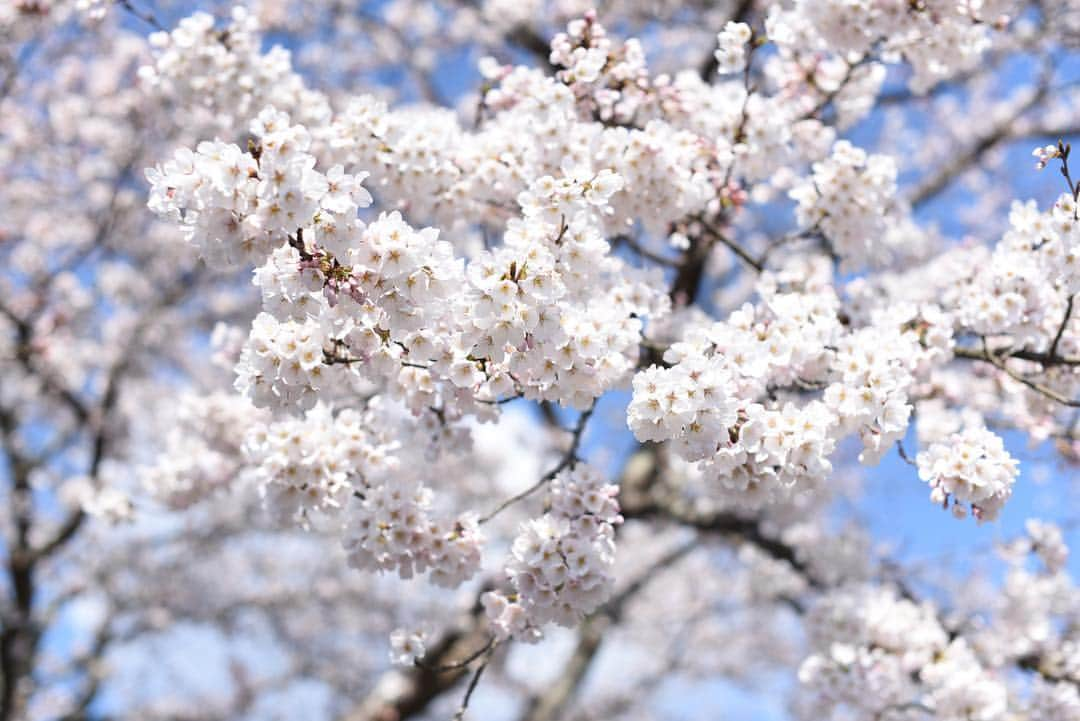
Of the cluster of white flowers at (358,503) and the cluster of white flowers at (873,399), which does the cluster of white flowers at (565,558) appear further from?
the cluster of white flowers at (873,399)

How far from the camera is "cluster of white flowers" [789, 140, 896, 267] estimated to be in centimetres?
392

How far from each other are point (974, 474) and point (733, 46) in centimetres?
218

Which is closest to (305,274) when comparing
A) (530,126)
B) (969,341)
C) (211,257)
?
(211,257)

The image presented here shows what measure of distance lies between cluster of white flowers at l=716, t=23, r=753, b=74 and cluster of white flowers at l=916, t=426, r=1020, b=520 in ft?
6.55

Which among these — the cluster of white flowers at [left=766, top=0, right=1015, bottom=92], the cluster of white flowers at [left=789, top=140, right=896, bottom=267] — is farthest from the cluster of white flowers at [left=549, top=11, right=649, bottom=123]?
the cluster of white flowers at [left=789, top=140, right=896, bottom=267]

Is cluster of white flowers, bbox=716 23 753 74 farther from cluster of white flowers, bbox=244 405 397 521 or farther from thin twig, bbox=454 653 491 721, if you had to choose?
thin twig, bbox=454 653 491 721

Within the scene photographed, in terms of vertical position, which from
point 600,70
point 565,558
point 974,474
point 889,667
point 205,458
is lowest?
point 205,458

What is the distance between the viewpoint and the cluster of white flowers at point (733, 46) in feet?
12.4

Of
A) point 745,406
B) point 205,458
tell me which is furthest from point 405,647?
point 205,458

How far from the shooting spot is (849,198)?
3982 mm

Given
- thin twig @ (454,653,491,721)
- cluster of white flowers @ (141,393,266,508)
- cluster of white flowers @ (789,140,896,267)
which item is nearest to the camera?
thin twig @ (454,653,491,721)

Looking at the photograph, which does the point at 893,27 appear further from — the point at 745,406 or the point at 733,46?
the point at 745,406

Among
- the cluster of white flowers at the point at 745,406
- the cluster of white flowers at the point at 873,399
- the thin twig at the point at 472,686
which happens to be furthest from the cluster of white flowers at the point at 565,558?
the cluster of white flowers at the point at 873,399

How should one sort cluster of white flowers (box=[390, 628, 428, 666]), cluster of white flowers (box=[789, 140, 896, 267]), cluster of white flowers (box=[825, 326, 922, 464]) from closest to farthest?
cluster of white flowers (box=[825, 326, 922, 464]) < cluster of white flowers (box=[390, 628, 428, 666]) < cluster of white flowers (box=[789, 140, 896, 267])
